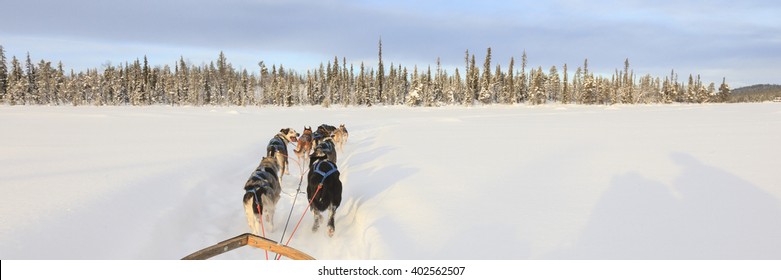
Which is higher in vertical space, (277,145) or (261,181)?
(277,145)

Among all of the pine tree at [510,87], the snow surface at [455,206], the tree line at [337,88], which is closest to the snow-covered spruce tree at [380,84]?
the tree line at [337,88]

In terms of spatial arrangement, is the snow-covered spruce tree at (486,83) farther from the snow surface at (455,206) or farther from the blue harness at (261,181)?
the blue harness at (261,181)

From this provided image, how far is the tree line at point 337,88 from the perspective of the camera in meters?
62.8

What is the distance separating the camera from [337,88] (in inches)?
2965

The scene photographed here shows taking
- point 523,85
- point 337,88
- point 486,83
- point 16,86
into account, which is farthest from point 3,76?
point 523,85

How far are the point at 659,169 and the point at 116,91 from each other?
83.0 metres

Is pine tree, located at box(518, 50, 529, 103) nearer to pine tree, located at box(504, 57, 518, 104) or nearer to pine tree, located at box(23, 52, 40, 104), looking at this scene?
pine tree, located at box(504, 57, 518, 104)

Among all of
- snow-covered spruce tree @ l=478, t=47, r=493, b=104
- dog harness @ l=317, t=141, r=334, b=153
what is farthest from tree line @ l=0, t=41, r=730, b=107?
dog harness @ l=317, t=141, r=334, b=153

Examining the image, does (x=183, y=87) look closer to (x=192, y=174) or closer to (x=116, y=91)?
(x=116, y=91)

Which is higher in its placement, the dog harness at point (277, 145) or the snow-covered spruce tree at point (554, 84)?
the snow-covered spruce tree at point (554, 84)

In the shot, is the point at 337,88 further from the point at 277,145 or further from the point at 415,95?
the point at 277,145
